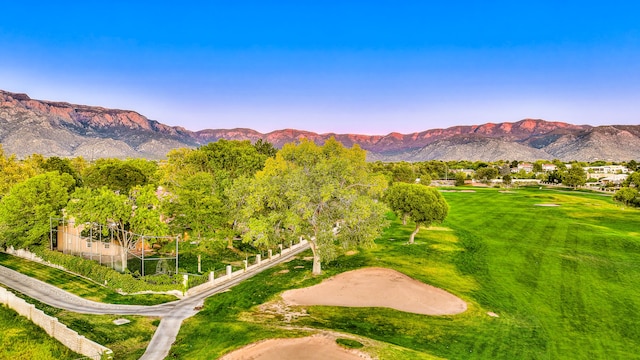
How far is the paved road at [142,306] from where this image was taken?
24891 mm

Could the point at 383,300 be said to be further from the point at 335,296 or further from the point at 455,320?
the point at 455,320

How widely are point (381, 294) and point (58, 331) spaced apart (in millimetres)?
25540

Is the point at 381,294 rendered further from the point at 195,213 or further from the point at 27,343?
the point at 27,343

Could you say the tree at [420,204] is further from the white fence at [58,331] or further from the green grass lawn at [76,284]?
the white fence at [58,331]

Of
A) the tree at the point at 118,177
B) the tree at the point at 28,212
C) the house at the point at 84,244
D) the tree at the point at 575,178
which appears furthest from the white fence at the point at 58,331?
the tree at the point at 575,178

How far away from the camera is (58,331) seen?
25.5 m

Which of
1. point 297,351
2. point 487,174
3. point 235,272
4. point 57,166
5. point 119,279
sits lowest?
point 235,272

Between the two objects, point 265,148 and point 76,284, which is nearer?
point 76,284

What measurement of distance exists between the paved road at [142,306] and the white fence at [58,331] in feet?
7.51

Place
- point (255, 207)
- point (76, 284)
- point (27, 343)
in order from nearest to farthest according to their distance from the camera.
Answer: point (27, 343) < point (76, 284) < point (255, 207)

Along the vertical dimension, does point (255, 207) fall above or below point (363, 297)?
above

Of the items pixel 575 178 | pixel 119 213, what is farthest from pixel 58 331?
pixel 575 178

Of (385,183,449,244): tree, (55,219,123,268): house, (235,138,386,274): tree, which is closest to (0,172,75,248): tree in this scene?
(55,219,123,268): house

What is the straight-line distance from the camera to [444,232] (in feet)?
215
